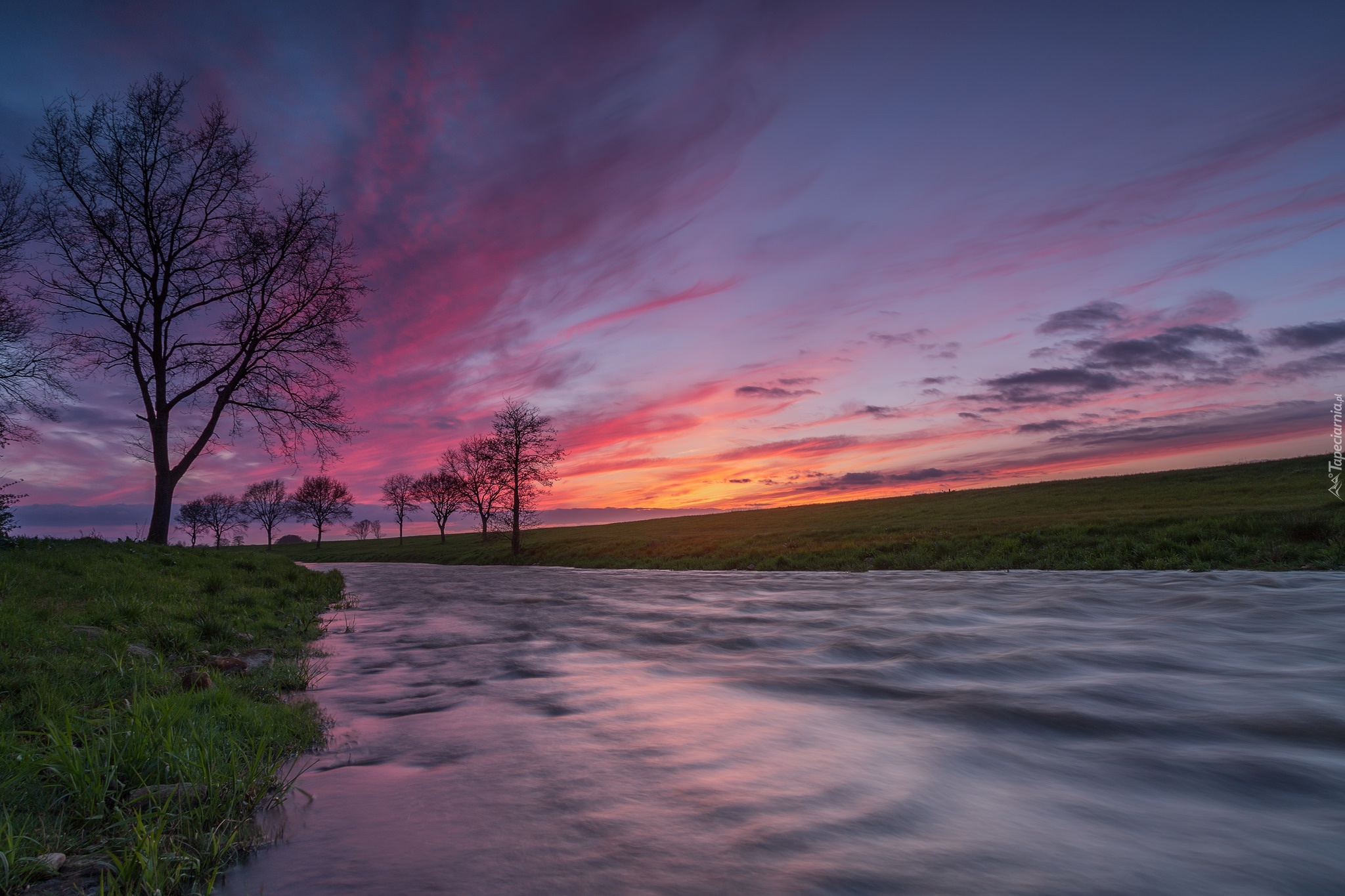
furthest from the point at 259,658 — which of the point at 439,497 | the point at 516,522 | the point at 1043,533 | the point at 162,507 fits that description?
the point at 439,497

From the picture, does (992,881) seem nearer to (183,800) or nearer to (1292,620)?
(183,800)

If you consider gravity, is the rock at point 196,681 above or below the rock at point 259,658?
above

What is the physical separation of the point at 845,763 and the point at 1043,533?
22.4 meters

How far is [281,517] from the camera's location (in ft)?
348

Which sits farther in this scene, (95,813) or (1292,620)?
(1292,620)

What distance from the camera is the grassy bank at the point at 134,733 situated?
2.59 m

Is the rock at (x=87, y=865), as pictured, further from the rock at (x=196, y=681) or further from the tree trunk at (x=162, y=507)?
the tree trunk at (x=162, y=507)

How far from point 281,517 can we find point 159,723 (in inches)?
4778

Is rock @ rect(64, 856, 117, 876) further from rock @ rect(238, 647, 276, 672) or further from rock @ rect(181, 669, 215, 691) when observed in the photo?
rock @ rect(238, 647, 276, 672)

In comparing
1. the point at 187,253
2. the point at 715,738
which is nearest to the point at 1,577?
the point at 715,738

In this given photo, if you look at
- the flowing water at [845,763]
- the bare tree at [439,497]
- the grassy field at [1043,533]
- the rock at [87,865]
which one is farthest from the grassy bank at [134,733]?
the bare tree at [439,497]

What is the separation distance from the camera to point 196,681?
208 inches

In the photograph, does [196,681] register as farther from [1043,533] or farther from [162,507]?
[1043,533]

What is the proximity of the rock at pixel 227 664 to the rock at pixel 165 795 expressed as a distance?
3.93 metres
